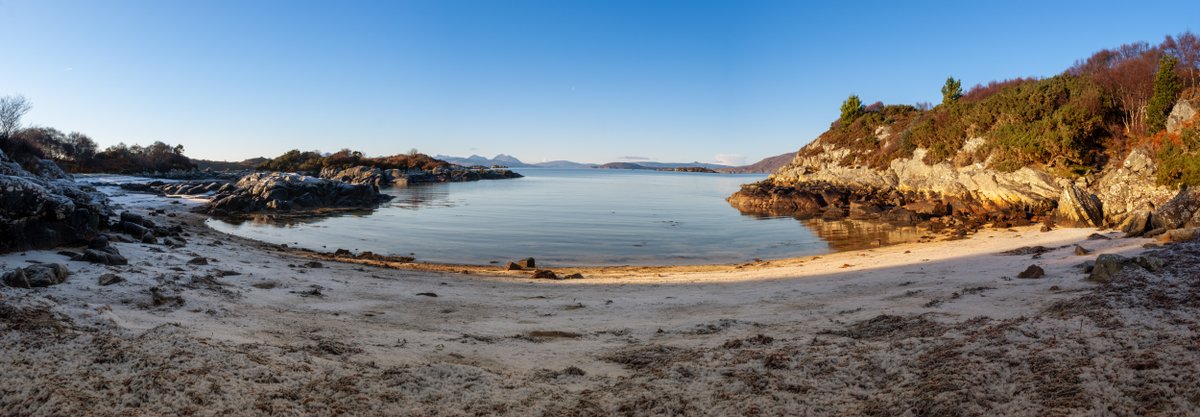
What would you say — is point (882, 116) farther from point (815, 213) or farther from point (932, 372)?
point (932, 372)

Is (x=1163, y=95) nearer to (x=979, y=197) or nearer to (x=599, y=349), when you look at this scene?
(x=979, y=197)

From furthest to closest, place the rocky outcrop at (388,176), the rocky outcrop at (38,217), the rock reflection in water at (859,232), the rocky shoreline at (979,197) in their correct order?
the rocky outcrop at (388,176) < the rock reflection in water at (859,232) < the rocky shoreline at (979,197) < the rocky outcrop at (38,217)

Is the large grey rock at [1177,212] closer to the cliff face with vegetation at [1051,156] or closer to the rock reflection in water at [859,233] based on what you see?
the cliff face with vegetation at [1051,156]

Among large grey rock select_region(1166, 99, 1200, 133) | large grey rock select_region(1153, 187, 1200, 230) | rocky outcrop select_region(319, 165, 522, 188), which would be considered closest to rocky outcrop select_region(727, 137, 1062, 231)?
large grey rock select_region(1166, 99, 1200, 133)

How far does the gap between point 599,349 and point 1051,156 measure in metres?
31.9

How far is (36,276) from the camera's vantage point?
23.2 ft

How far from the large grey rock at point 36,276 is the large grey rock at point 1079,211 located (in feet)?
89.0

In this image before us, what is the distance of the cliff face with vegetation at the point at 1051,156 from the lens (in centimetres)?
2144

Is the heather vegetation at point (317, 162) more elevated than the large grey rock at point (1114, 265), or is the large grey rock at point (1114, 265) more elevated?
the heather vegetation at point (317, 162)

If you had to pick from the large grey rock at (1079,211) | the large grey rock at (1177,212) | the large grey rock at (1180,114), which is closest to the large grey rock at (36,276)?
the large grey rock at (1177,212)

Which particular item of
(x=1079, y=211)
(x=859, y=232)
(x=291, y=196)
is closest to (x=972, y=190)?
(x=859, y=232)

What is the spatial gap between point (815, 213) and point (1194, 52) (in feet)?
62.1

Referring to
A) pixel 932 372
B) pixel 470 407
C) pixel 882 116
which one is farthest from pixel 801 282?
pixel 882 116

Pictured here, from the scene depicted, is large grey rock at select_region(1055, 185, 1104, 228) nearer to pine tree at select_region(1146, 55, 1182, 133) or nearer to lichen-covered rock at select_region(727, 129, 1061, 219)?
lichen-covered rock at select_region(727, 129, 1061, 219)
